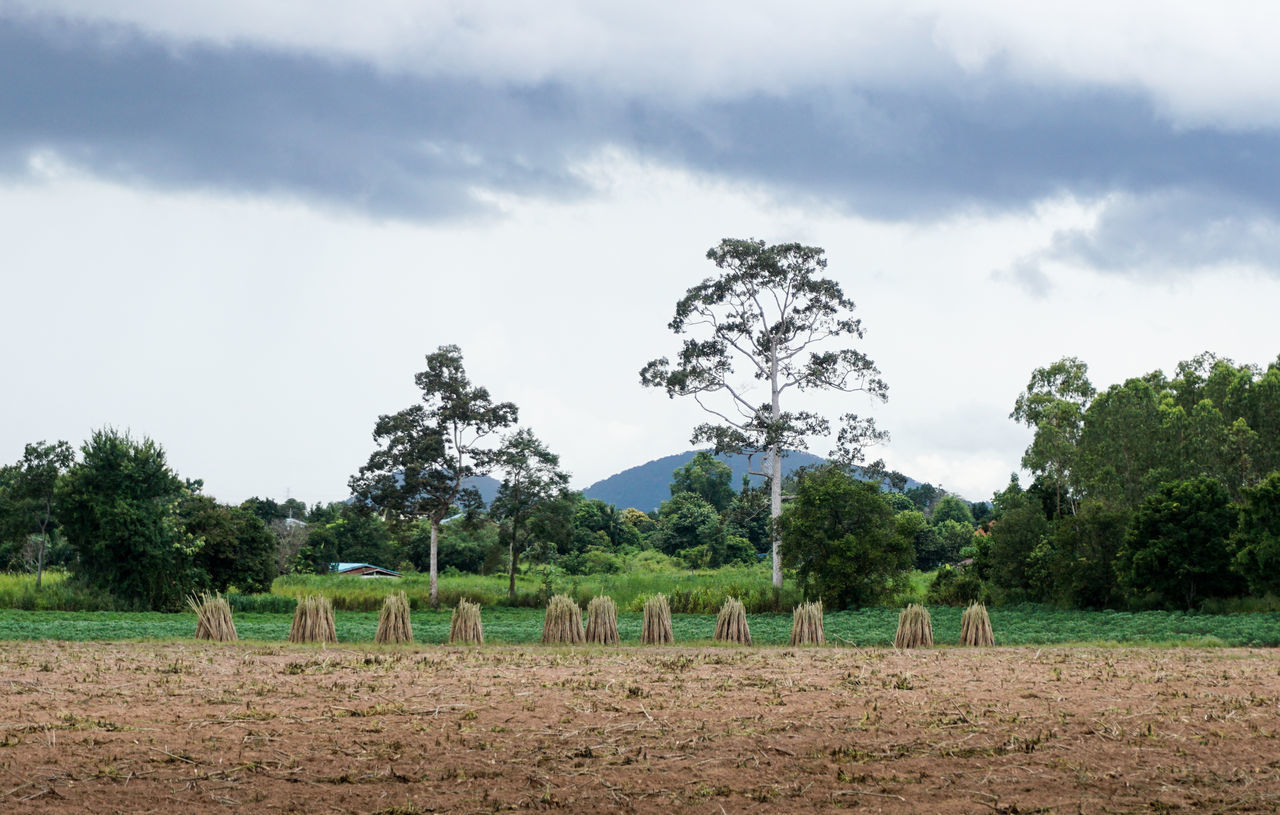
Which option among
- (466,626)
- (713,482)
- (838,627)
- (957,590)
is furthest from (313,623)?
(713,482)

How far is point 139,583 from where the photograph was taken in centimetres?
3769

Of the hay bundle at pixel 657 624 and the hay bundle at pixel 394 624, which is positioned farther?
the hay bundle at pixel 657 624

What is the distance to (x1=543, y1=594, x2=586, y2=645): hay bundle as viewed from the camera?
69.2 feet

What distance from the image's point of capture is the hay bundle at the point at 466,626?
21047 millimetres

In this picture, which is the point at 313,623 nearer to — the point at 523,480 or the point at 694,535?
the point at 523,480

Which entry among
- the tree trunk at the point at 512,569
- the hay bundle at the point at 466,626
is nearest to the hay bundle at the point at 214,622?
the hay bundle at the point at 466,626

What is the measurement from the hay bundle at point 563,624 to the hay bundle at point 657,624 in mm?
1189

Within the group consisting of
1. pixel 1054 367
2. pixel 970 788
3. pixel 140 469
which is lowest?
pixel 970 788

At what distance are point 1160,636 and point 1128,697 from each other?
13.1 metres

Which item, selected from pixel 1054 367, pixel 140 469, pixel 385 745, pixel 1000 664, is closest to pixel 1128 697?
pixel 1000 664

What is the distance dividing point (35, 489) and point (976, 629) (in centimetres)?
3753

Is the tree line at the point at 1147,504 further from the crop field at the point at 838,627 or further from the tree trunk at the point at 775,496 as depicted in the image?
the tree trunk at the point at 775,496

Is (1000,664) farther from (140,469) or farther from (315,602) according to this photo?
(140,469)

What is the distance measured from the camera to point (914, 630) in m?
20.5
